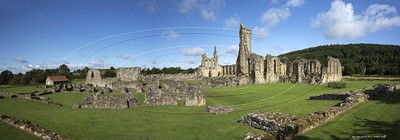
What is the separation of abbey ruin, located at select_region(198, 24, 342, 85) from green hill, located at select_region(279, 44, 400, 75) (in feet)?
140

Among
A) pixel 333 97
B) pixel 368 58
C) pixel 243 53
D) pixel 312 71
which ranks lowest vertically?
pixel 333 97

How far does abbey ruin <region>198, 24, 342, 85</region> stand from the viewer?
153 feet

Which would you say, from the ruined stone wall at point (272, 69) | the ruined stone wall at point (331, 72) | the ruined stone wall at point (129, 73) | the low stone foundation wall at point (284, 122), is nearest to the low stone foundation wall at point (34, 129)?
the low stone foundation wall at point (284, 122)

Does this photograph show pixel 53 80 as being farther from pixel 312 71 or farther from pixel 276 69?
pixel 312 71

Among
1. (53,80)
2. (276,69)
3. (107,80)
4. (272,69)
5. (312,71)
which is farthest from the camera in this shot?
(53,80)

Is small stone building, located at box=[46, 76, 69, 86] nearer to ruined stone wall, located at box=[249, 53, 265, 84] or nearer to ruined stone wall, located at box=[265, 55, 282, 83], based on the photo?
ruined stone wall, located at box=[249, 53, 265, 84]

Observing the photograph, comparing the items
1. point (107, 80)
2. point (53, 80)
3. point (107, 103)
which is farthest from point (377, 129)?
point (53, 80)

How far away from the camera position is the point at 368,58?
10600 centimetres

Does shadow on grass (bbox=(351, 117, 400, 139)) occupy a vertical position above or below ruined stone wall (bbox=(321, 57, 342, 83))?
below

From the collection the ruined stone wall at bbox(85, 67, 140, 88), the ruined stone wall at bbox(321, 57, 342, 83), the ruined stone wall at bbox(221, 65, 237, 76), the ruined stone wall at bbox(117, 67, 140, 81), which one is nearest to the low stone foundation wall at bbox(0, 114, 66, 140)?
the ruined stone wall at bbox(85, 67, 140, 88)

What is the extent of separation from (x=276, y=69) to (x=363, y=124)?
38839 mm

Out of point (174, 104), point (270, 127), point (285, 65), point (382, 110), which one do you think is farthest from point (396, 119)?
point (285, 65)

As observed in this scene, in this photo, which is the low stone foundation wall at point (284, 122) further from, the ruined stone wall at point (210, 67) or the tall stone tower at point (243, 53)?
the ruined stone wall at point (210, 67)

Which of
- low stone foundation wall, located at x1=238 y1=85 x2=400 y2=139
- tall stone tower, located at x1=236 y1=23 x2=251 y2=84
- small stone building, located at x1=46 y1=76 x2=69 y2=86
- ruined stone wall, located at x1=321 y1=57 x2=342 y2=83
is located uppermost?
tall stone tower, located at x1=236 y1=23 x2=251 y2=84
